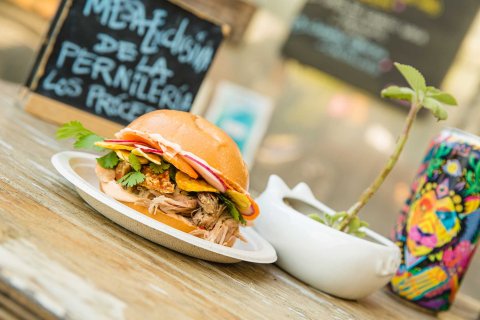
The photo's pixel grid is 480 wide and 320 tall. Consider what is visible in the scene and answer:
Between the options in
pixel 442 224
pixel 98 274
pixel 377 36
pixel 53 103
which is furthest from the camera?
pixel 377 36

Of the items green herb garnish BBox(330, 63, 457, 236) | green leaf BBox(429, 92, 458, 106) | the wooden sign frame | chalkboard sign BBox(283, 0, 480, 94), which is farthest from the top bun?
chalkboard sign BBox(283, 0, 480, 94)

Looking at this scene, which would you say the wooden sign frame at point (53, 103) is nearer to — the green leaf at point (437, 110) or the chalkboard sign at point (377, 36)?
the green leaf at point (437, 110)

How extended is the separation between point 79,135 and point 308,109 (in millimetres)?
2864

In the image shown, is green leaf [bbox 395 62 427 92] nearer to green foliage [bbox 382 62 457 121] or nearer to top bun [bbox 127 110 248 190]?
green foliage [bbox 382 62 457 121]

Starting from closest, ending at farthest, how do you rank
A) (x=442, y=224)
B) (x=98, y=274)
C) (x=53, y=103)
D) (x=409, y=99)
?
(x=98, y=274) → (x=409, y=99) → (x=442, y=224) → (x=53, y=103)

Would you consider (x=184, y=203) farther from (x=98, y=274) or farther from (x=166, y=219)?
(x=98, y=274)

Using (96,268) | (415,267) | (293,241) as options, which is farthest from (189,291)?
(415,267)

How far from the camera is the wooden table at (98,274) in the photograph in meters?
0.50

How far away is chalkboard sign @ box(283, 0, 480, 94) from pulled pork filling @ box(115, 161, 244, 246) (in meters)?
2.88

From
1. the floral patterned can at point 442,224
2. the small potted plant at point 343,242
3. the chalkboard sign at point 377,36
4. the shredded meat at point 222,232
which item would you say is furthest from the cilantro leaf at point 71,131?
the chalkboard sign at point 377,36

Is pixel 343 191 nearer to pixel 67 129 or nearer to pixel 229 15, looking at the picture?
pixel 229 15

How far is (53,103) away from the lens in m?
1.50

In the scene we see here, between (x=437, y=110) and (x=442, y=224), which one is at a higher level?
(x=437, y=110)

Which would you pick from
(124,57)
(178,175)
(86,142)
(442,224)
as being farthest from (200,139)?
(124,57)
